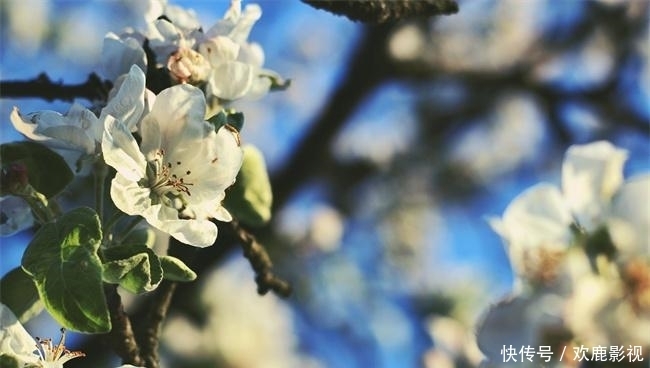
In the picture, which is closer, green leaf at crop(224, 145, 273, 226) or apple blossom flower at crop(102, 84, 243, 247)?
apple blossom flower at crop(102, 84, 243, 247)

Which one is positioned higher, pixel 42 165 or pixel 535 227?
pixel 535 227

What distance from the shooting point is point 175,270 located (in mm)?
644

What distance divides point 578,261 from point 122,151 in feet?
1.15

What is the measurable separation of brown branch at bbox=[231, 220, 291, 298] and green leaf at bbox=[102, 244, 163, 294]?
24 centimetres

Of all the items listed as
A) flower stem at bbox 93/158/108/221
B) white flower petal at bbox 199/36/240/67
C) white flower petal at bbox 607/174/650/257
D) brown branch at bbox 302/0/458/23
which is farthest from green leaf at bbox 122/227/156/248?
white flower petal at bbox 607/174/650/257

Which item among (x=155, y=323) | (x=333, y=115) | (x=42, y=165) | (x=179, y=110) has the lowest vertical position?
(x=333, y=115)

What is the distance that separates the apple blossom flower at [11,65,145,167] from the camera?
663mm

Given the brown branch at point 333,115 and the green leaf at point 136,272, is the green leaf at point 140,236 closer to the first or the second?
the green leaf at point 136,272

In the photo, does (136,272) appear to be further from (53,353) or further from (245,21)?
(245,21)

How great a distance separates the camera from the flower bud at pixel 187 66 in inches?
30.0

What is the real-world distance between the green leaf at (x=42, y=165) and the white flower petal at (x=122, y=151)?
0.08m

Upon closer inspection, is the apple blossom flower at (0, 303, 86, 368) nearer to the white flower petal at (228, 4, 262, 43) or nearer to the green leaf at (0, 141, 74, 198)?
the green leaf at (0, 141, 74, 198)

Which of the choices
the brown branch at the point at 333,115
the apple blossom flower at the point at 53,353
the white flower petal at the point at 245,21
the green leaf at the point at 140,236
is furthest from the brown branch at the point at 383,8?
the brown branch at the point at 333,115

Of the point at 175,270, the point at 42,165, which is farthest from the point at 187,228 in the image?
the point at 42,165
